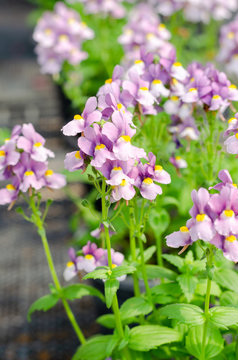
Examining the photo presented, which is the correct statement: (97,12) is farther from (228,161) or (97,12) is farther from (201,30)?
(201,30)

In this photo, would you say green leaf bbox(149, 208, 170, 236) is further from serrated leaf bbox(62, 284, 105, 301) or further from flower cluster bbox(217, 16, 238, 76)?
flower cluster bbox(217, 16, 238, 76)

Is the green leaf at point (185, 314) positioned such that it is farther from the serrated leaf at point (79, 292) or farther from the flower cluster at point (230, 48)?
the flower cluster at point (230, 48)

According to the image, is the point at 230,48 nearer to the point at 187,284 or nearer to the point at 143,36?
the point at 143,36

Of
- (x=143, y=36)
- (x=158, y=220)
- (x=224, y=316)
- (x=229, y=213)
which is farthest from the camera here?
(x=143, y=36)

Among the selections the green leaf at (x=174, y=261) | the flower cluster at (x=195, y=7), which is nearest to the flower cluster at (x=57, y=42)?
the flower cluster at (x=195, y=7)

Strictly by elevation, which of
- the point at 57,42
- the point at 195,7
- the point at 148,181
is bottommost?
the point at 148,181

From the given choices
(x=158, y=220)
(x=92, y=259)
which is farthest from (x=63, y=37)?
(x=92, y=259)

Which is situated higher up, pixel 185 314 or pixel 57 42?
pixel 57 42
